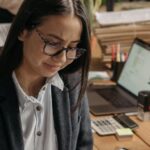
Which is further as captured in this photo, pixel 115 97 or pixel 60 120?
pixel 115 97

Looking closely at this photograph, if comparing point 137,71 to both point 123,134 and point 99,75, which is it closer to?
point 99,75

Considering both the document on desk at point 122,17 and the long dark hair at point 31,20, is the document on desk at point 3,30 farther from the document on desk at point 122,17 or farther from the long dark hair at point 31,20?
the document on desk at point 122,17

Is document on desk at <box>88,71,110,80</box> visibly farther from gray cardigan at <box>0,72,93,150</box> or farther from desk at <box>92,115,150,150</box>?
gray cardigan at <box>0,72,93,150</box>

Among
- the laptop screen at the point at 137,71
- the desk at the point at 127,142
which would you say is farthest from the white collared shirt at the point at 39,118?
the laptop screen at the point at 137,71

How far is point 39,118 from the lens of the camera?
1.38m

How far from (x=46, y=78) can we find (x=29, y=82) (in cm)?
6

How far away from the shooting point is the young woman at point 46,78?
121 cm

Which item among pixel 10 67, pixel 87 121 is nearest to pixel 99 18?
pixel 87 121

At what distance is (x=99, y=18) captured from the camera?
281 cm

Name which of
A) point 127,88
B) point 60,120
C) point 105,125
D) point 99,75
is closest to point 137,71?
point 127,88

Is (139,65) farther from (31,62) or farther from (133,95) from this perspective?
(31,62)

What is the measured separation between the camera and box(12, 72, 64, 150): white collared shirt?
1.35 metres

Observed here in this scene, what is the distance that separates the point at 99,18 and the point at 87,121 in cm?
138

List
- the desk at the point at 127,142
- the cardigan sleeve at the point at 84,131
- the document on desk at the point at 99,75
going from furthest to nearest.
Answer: the document on desk at the point at 99,75 < the desk at the point at 127,142 < the cardigan sleeve at the point at 84,131
